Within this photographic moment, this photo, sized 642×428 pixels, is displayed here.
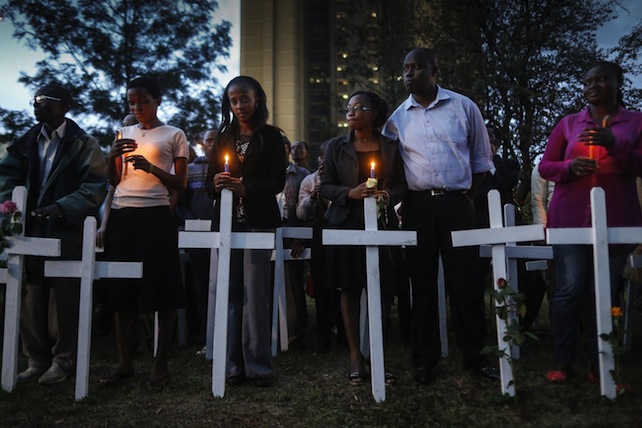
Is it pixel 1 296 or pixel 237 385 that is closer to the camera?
pixel 237 385

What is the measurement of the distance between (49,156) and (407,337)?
400 cm

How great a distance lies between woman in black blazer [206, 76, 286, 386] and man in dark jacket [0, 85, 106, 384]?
1.17 m

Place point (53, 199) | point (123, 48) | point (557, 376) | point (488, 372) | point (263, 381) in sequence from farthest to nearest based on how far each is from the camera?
point (123, 48) < point (53, 199) < point (263, 381) < point (488, 372) < point (557, 376)

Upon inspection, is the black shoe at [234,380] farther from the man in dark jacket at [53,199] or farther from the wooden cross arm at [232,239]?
the man in dark jacket at [53,199]

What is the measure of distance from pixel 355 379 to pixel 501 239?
5.07ft

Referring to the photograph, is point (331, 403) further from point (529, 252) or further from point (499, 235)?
point (529, 252)

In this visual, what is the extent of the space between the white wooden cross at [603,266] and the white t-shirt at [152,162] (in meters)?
2.94

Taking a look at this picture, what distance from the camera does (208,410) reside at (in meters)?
4.03

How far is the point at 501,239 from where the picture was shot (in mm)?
3943

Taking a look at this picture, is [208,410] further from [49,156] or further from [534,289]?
[534,289]

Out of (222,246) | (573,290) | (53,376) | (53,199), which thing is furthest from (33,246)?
(573,290)

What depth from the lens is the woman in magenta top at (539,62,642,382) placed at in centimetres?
422

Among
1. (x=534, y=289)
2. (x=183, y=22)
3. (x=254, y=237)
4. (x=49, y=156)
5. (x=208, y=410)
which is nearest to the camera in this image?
(x=208, y=410)

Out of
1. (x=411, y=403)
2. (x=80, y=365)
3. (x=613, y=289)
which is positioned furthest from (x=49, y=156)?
(x=613, y=289)
